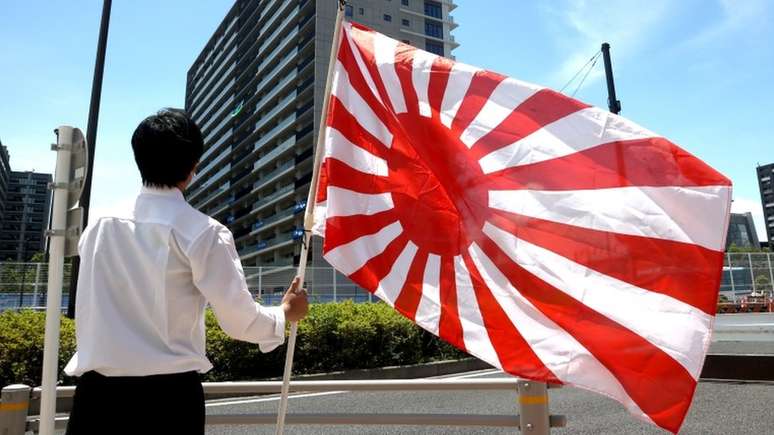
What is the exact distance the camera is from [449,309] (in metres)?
2.51

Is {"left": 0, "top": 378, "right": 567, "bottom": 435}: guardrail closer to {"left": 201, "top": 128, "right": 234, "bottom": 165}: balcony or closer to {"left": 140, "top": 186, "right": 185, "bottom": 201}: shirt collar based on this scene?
{"left": 140, "top": 186, "right": 185, "bottom": 201}: shirt collar

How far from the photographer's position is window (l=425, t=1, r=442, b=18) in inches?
2761

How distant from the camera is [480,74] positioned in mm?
2807

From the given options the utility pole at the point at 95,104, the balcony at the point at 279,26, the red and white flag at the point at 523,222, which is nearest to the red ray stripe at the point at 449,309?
the red and white flag at the point at 523,222

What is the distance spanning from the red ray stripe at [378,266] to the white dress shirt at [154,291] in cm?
102

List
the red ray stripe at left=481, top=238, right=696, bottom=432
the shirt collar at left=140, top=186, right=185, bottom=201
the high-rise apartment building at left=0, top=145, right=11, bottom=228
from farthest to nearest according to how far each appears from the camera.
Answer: the high-rise apartment building at left=0, top=145, right=11, bottom=228 < the red ray stripe at left=481, top=238, right=696, bottom=432 < the shirt collar at left=140, top=186, right=185, bottom=201

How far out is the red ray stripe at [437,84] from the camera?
283cm

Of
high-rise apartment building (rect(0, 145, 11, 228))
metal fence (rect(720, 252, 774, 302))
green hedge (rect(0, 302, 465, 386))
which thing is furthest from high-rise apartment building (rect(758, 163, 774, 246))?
high-rise apartment building (rect(0, 145, 11, 228))

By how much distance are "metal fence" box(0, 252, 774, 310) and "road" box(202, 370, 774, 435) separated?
647cm

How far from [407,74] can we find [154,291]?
71.2 inches

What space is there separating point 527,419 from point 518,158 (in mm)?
1153

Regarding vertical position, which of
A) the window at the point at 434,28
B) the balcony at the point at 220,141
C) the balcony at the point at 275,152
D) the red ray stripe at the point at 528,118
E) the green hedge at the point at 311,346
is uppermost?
the window at the point at 434,28

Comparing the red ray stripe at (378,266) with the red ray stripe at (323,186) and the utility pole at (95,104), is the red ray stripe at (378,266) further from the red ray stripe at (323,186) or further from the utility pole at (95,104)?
the utility pole at (95,104)

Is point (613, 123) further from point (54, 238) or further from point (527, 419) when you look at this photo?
point (54, 238)
